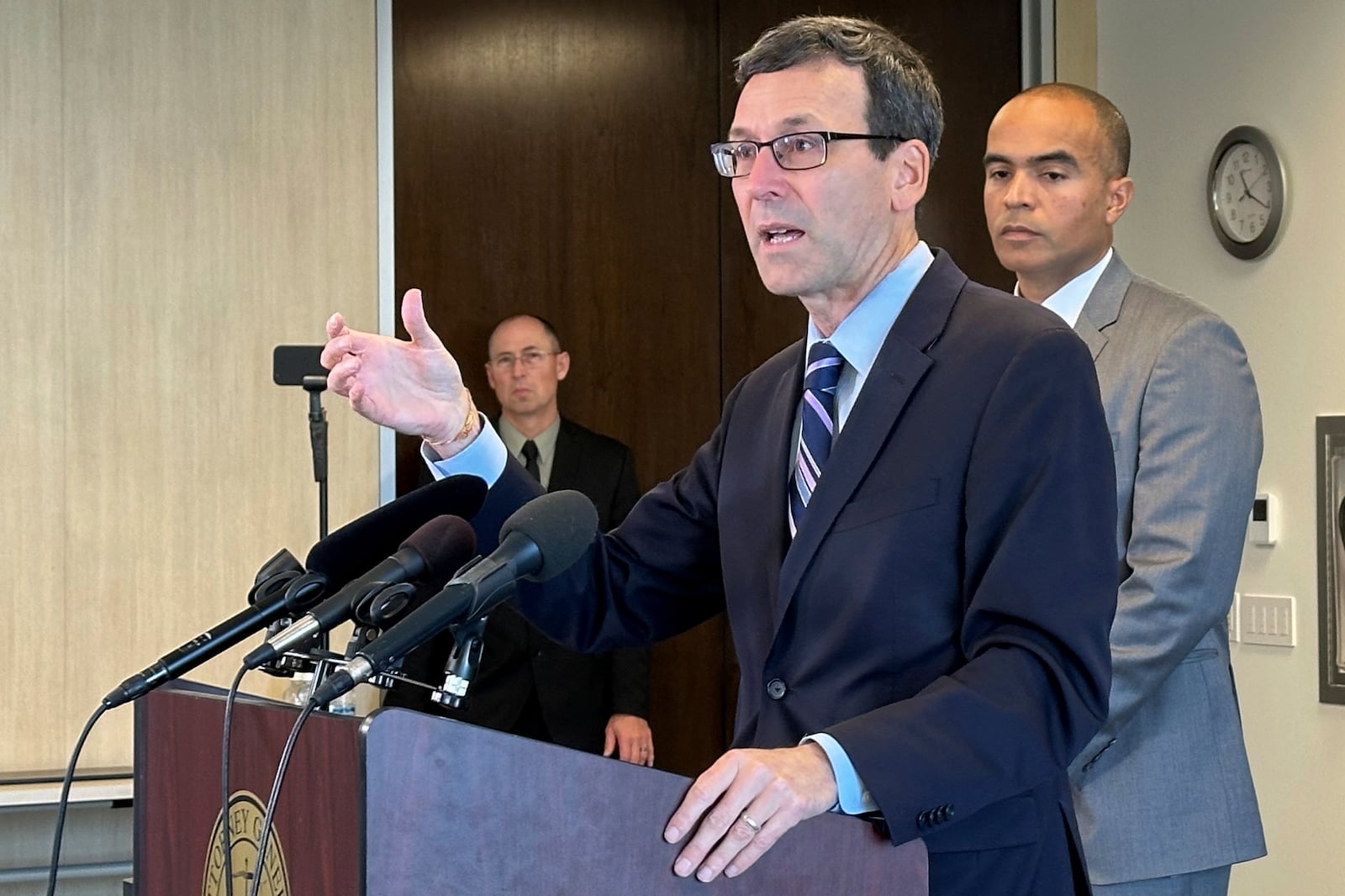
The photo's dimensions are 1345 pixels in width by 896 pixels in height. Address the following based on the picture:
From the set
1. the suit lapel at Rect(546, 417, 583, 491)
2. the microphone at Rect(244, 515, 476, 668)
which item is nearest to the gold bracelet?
the microphone at Rect(244, 515, 476, 668)

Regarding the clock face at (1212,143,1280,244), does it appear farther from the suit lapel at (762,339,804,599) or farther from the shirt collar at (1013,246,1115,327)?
the suit lapel at (762,339,804,599)

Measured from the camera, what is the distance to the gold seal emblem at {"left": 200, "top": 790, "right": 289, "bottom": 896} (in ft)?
3.83

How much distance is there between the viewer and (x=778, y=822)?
1.18 m

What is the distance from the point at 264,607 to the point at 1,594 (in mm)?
2916

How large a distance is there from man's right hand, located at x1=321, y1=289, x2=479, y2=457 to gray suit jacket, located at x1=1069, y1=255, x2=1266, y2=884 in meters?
1.09

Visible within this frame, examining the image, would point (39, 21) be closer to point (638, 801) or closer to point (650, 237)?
point (650, 237)

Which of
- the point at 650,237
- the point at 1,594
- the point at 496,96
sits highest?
the point at 496,96

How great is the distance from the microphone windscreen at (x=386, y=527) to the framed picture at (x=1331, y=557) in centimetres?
283

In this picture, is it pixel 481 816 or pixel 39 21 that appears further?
pixel 39 21

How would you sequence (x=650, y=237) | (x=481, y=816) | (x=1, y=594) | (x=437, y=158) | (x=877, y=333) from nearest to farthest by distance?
(x=481, y=816)
(x=877, y=333)
(x=1, y=594)
(x=437, y=158)
(x=650, y=237)

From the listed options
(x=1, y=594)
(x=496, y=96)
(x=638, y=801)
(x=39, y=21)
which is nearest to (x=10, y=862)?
(x=1, y=594)

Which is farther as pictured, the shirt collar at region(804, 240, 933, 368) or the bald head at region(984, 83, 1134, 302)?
the bald head at region(984, 83, 1134, 302)

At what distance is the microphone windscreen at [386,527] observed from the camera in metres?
1.36

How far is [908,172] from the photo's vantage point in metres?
1.72
